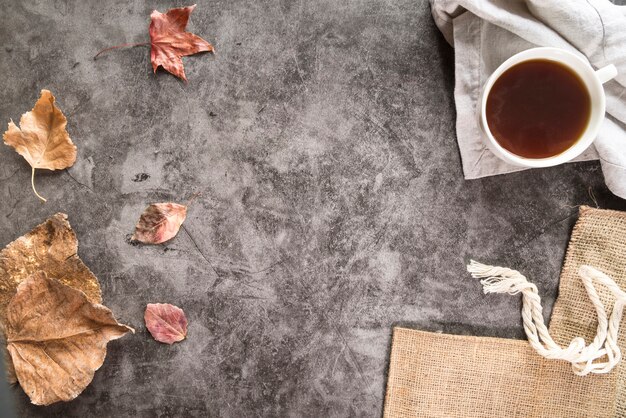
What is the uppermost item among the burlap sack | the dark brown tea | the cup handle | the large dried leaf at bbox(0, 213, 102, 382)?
the cup handle

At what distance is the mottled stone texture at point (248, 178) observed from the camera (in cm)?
125

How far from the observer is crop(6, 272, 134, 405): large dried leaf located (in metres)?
1.17

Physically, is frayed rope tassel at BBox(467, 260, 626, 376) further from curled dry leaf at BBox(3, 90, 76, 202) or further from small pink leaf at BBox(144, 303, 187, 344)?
curled dry leaf at BBox(3, 90, 76, 202)

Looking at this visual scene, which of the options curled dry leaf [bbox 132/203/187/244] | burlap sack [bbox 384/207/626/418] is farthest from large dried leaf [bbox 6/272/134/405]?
burlap sack [bbox 384/207/626/418]

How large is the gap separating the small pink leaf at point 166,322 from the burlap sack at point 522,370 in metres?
0.47

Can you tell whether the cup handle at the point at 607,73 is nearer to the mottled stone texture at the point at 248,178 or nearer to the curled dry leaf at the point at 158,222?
the mottled stone texture at the point at 248,178

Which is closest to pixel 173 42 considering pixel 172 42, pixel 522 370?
pixel 172 42

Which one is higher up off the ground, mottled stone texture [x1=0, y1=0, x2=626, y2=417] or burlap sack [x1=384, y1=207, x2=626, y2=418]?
mottled stone texture [x1=0, y1=0, x2=626, y2=417]

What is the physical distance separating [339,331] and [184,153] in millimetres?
525

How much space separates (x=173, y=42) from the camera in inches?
49.4

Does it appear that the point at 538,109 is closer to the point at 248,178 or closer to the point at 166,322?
the point at 248,178

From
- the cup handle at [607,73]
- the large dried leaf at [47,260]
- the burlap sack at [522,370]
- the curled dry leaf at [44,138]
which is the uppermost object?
the cup handle at [607,73]

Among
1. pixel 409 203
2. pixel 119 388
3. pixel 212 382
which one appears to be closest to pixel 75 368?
pixel 119 388

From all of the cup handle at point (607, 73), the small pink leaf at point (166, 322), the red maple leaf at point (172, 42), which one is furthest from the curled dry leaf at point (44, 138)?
the cup handle at point (607, 73)
